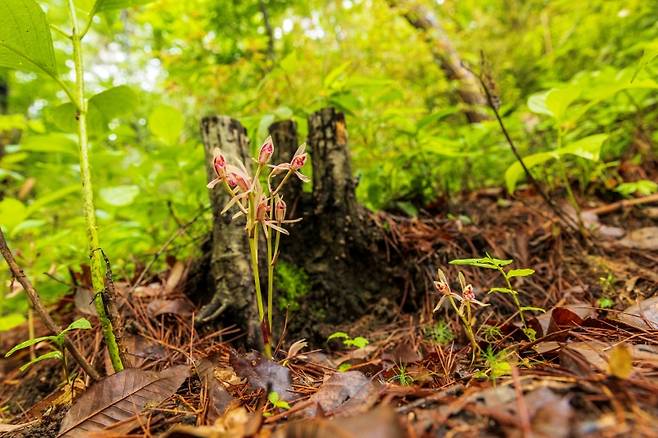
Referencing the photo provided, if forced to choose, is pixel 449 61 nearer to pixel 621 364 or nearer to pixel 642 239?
pixel 642 239

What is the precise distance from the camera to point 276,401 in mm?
1115

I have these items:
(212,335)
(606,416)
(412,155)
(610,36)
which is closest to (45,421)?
(212,335)

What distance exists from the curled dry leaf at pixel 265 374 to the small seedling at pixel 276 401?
0.03 meters

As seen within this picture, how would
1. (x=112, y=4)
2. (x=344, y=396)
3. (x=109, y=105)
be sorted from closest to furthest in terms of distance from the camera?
(x=344, y=396) → (x=112, y=4) → (x=109, y=105)

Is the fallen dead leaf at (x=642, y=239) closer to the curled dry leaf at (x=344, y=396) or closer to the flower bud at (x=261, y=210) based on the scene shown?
the curled dry leaf at (x=344, y=396)

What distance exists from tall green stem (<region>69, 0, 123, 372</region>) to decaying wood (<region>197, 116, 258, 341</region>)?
0.48 m

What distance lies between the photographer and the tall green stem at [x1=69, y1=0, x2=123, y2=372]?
1.31m

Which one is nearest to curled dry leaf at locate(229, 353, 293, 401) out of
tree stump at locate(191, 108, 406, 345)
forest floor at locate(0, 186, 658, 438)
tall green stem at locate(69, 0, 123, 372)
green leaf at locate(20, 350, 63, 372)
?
forest floor at locate(0, 186, 658, 438)

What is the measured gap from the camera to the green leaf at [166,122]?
2.49 m

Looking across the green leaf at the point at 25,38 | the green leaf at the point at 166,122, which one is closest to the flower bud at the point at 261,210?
the green leaf at the point at 25,38

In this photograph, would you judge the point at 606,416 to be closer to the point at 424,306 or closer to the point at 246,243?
the point at 424,306

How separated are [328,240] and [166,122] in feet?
4.35

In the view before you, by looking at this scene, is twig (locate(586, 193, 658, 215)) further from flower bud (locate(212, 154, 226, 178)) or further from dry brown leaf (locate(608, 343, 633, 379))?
flower bud (locate(212, 154, 226, 178))

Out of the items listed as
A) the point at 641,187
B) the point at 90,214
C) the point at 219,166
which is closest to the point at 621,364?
the point at 219,166
